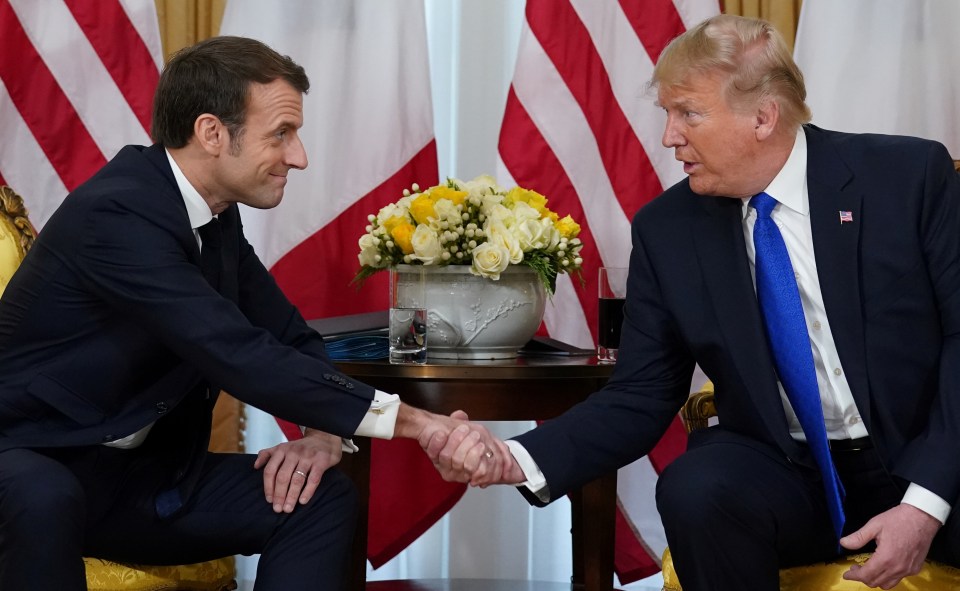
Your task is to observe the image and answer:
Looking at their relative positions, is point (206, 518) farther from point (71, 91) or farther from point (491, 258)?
point (71, 91)

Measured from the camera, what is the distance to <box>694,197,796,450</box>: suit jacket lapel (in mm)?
2068

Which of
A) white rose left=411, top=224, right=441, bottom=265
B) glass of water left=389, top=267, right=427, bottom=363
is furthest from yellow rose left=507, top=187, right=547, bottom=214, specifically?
glass of water left=389, top=267, right=427, bottom=363

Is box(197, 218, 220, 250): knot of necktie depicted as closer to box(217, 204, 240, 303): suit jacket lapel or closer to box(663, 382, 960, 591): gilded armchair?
box(217, 204, 240, 303): suit jacket lapel

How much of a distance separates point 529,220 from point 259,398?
2.79ft

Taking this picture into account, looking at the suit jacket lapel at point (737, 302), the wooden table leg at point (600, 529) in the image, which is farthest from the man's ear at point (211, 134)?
the wooden table leg at point (600, 529)

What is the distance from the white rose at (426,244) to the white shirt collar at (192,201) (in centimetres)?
52

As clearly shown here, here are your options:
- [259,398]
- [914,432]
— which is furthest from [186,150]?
[914,432]

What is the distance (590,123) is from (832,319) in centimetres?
150

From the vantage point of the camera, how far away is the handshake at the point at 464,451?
2.12 m

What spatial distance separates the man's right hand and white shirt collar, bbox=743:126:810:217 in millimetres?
706

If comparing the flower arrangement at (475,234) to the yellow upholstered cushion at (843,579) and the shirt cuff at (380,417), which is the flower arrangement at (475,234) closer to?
the shirt cuff at (380,417)

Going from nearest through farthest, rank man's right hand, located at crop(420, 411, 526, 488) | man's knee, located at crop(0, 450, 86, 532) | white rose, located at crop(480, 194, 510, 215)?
man's knee, located at crop(0, 450, 86, 532) → man's right hand, located at crop(420, 411, 526, 488) → white rose, located at crop(480, 194, 510, 215)

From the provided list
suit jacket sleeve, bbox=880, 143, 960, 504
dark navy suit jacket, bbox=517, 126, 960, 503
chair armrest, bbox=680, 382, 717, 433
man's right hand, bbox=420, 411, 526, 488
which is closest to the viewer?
suit jacket sleeve, bbox=880, 143, 960, 504

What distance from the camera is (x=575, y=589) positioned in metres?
3.18
